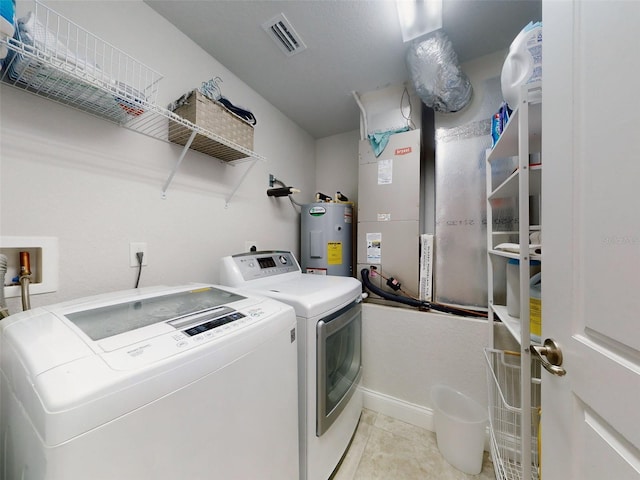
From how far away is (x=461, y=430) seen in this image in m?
1.31

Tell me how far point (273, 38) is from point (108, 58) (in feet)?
2.97

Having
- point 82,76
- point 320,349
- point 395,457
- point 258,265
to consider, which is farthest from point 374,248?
point 82,76

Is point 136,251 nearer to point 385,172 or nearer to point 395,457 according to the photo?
point 385,172

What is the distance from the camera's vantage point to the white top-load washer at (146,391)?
1.36 ft

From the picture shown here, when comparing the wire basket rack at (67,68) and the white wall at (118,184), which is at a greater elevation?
the wire basket rack at (67,68)

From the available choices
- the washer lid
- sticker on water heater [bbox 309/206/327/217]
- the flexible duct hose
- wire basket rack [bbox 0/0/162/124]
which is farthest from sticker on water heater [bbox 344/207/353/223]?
wire basket rack [bbox 0/0/162/124]

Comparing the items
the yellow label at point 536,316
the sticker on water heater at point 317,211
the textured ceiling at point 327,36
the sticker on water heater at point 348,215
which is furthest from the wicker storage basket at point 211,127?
the yellow label at point 536,316

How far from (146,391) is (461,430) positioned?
161 cm

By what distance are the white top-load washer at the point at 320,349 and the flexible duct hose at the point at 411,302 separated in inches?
13.2

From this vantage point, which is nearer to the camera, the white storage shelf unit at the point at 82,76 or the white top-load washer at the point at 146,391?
the white top-load washer at the point at 146,391

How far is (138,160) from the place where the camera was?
120 centimetres

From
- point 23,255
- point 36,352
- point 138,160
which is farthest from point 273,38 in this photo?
point 36,352

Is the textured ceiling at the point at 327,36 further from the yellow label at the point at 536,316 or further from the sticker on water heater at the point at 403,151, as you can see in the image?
the yellow label at the point at 536,316

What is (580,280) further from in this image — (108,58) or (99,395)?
(108,58)
